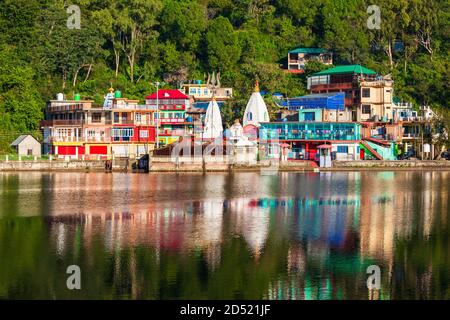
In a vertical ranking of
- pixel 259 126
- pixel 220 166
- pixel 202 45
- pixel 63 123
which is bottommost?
pixel 220 166

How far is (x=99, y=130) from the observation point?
88.0 m

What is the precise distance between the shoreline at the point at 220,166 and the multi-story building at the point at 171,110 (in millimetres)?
11053

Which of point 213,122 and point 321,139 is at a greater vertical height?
point 213,122

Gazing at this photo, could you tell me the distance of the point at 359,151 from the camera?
88125 millimetres

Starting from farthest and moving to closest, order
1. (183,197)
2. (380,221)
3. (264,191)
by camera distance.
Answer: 1. (264,191)
2. (183,197)
3. (380,221)

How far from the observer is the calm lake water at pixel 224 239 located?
3400 centimetres

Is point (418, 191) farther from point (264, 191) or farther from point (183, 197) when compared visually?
point (183, 197)

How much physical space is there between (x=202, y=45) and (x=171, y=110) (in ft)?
47.7

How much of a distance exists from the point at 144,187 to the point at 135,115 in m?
23.7

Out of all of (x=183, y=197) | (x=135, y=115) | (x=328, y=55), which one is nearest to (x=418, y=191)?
(x=183, y=197)

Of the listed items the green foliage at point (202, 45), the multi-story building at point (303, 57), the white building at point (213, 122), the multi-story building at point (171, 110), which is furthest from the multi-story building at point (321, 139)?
the multi-story building at point (303, 57)

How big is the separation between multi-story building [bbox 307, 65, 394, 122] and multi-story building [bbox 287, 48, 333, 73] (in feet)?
29.9

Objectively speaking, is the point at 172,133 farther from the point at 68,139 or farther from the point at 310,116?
the point at 310,116

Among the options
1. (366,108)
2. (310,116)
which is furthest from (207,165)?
(366,108)
